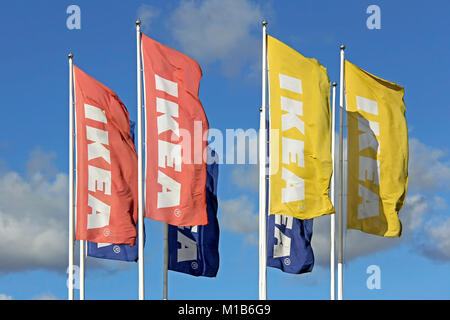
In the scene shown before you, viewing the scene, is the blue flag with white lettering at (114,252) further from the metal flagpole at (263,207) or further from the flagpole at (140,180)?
the metal flagpole at (263,207)

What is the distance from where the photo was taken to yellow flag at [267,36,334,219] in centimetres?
2875

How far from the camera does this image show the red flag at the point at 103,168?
30453 mm

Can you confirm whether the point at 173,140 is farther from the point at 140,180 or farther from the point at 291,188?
the point at 291,188

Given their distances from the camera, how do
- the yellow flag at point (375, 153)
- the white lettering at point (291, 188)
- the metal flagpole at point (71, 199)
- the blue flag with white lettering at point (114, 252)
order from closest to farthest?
the white lettering at point (291, 188) < the metal flagpole at point (71, 199) < the yellow flag at point (375, 153) < the blue flag with white lettering at point (114, 252)

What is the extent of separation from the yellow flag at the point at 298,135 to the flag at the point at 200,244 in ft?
17.8

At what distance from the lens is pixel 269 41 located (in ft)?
97.5

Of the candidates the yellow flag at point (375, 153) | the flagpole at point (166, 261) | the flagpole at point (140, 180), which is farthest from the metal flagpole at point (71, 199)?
the yellow flag at point (375, 153)

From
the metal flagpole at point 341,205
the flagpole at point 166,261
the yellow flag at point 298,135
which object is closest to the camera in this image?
the yellow flag at point 298,135

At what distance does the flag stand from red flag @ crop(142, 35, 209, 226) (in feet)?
11.6

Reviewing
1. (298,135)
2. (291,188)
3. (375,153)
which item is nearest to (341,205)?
(375,153)
